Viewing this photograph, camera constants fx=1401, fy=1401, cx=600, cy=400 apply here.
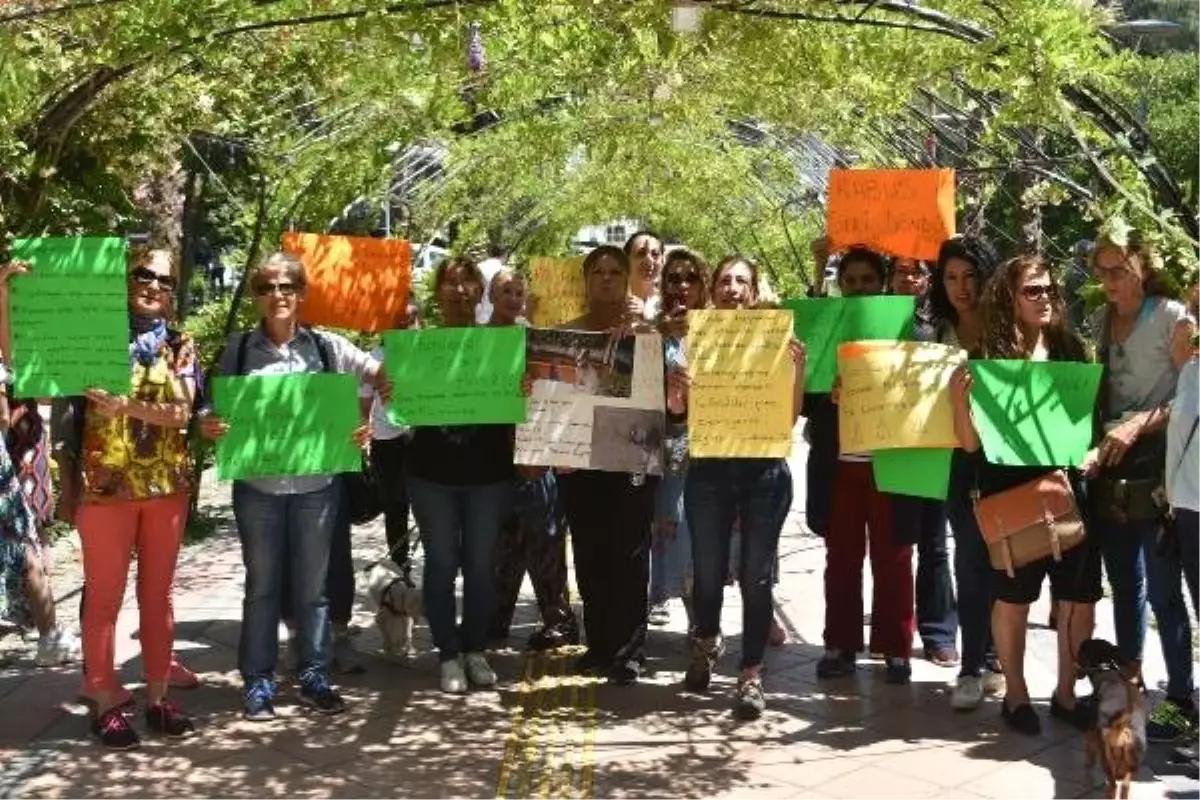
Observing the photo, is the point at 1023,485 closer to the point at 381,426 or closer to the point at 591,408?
the point at 591,408

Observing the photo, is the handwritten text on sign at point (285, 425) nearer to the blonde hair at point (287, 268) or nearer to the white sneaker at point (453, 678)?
the blonde hair at point (287, 268)

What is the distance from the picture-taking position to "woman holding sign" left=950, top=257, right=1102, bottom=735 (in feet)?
16.6

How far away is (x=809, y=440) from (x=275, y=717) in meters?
2.60

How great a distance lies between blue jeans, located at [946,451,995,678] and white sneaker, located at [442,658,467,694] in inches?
82.5

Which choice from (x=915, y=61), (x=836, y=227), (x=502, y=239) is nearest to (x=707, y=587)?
(x=836, y=227)

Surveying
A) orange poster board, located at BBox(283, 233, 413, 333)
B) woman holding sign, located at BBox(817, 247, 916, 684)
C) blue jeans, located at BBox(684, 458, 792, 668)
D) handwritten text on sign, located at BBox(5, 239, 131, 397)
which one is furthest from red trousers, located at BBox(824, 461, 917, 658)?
handwritten text on sign, located at BBox(5, 239, 131, 397)

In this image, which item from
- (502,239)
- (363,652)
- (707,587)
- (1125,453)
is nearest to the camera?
(1125,453)

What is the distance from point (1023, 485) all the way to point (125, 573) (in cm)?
334

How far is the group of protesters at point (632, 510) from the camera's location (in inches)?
201

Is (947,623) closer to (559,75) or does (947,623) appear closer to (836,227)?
(836,227)

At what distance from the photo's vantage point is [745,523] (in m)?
5.64

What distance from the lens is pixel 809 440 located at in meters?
6.33

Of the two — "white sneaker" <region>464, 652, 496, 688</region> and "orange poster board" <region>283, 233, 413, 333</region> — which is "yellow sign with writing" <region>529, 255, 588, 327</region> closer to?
"orange poster board" <region>283, 233, 413, 333</region>

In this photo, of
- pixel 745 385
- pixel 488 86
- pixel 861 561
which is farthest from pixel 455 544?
pixel 488 86
